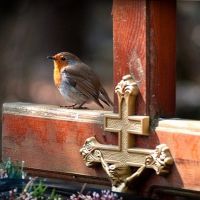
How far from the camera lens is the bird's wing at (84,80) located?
4953 mm

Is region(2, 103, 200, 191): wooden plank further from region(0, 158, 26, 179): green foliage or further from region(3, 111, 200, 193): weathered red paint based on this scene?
region(0, 158, 26, 179): green foliage

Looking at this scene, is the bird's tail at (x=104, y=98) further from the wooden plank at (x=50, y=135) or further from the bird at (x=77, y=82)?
the wooden plank at (x=50, y=135)

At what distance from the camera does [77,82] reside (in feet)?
16.7

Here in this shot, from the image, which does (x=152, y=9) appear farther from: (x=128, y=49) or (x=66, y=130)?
(x=66, y=130)

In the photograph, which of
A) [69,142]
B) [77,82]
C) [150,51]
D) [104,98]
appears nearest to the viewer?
[150,51]

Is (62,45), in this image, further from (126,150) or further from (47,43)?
(126,150)

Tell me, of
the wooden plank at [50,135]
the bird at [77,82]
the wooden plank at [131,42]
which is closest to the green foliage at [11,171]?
the wooden plank at [50,135]

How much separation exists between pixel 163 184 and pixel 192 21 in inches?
155

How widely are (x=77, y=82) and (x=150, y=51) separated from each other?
0.98 meters

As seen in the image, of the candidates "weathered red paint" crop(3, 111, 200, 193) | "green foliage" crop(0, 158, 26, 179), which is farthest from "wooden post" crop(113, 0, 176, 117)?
"green foliage" crop(0, 158, 26, 179)

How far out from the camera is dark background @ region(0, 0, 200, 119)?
7.90 m

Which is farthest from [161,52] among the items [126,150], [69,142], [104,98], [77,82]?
[77,82]

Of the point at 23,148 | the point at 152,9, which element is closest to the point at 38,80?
the point at 23,148

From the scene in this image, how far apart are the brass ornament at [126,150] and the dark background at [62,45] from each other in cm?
356
